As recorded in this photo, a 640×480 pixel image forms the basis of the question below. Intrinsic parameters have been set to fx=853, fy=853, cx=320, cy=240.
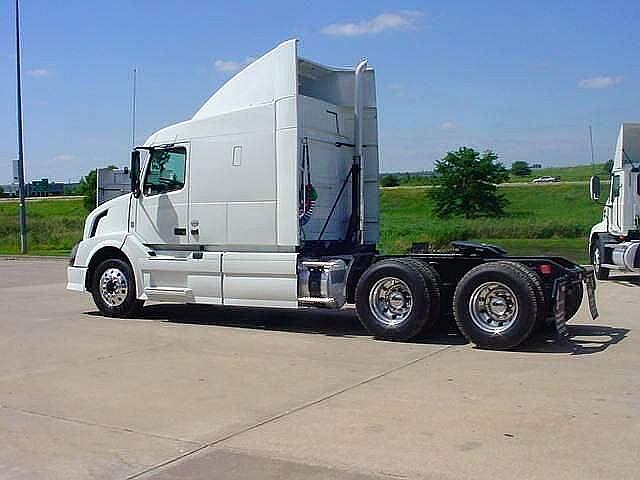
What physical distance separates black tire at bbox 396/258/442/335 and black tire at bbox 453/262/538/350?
1.04 ft

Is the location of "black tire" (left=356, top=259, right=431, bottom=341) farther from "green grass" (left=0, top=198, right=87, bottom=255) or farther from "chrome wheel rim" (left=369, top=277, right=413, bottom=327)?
"green grass" (left=0, top=198, right=87, bottom=255)

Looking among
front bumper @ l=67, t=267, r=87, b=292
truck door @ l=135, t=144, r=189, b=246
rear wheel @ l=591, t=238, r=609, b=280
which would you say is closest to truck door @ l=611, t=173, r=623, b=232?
rear wheel @ l=591, t=238, r=609, b=280

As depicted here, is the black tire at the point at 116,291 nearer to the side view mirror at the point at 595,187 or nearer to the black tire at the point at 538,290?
the black tire at the point at 538,290

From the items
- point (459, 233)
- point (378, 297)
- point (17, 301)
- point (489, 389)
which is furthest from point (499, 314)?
point (459, 233)

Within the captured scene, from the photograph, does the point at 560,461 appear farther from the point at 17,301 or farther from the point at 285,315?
the point at 17,301

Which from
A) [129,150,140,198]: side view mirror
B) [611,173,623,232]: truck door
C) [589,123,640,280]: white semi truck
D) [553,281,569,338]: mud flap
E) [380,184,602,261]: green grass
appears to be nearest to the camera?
[553,281,569,338]: mud flap

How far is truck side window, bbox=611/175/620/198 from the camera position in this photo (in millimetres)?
19609

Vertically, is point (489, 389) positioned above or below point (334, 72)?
below

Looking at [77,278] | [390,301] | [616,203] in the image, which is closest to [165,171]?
[77,278]

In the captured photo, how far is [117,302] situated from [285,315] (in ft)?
8.83

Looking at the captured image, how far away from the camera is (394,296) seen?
36.2 ft

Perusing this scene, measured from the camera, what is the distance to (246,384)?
8.45m

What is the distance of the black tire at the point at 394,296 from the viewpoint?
10734mm

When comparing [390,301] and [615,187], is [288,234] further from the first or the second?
[615,187]
